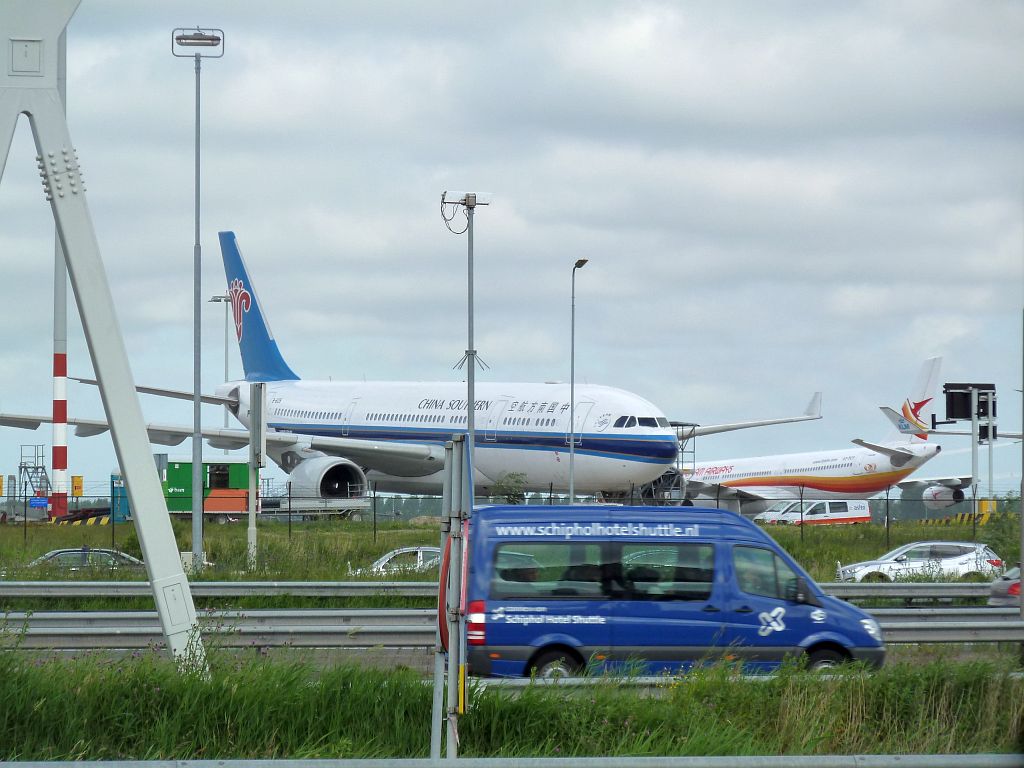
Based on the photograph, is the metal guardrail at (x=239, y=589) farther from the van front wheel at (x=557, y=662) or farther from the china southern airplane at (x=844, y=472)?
the china southern airplane at (x=844, y=472)

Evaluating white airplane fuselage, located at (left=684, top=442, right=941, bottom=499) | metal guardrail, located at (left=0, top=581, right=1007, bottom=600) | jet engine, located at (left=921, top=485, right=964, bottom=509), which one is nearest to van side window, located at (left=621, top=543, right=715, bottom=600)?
metal guardrail, located at (left=0, top=581, right=1007, bottom=600)

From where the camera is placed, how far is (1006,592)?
16078 millimetres

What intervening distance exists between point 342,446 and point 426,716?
32.1m

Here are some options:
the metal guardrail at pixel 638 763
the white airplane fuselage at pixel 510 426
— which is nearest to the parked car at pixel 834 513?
the white airplane fuselage at pixel 510 426

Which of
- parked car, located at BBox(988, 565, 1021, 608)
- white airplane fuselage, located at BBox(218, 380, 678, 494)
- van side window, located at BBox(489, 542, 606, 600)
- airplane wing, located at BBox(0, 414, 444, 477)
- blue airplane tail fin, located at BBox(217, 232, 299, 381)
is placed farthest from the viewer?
blue airplane tail fin, located at BBox(217, 232, 299, 381)

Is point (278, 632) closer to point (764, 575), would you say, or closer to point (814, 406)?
point (764, 575)

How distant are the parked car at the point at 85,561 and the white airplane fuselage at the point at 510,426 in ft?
51.0

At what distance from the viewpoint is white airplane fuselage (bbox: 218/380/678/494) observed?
116 ft

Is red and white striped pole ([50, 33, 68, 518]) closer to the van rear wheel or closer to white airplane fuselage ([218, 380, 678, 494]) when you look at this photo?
white airplane fuselage ([218, 380, 678, 494])

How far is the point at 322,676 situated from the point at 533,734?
4.66 ft

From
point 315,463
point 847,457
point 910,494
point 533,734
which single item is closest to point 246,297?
point 315,463

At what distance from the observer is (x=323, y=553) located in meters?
24.5

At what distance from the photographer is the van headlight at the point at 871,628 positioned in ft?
36.9

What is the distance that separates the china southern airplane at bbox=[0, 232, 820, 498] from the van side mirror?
21.7 meters
